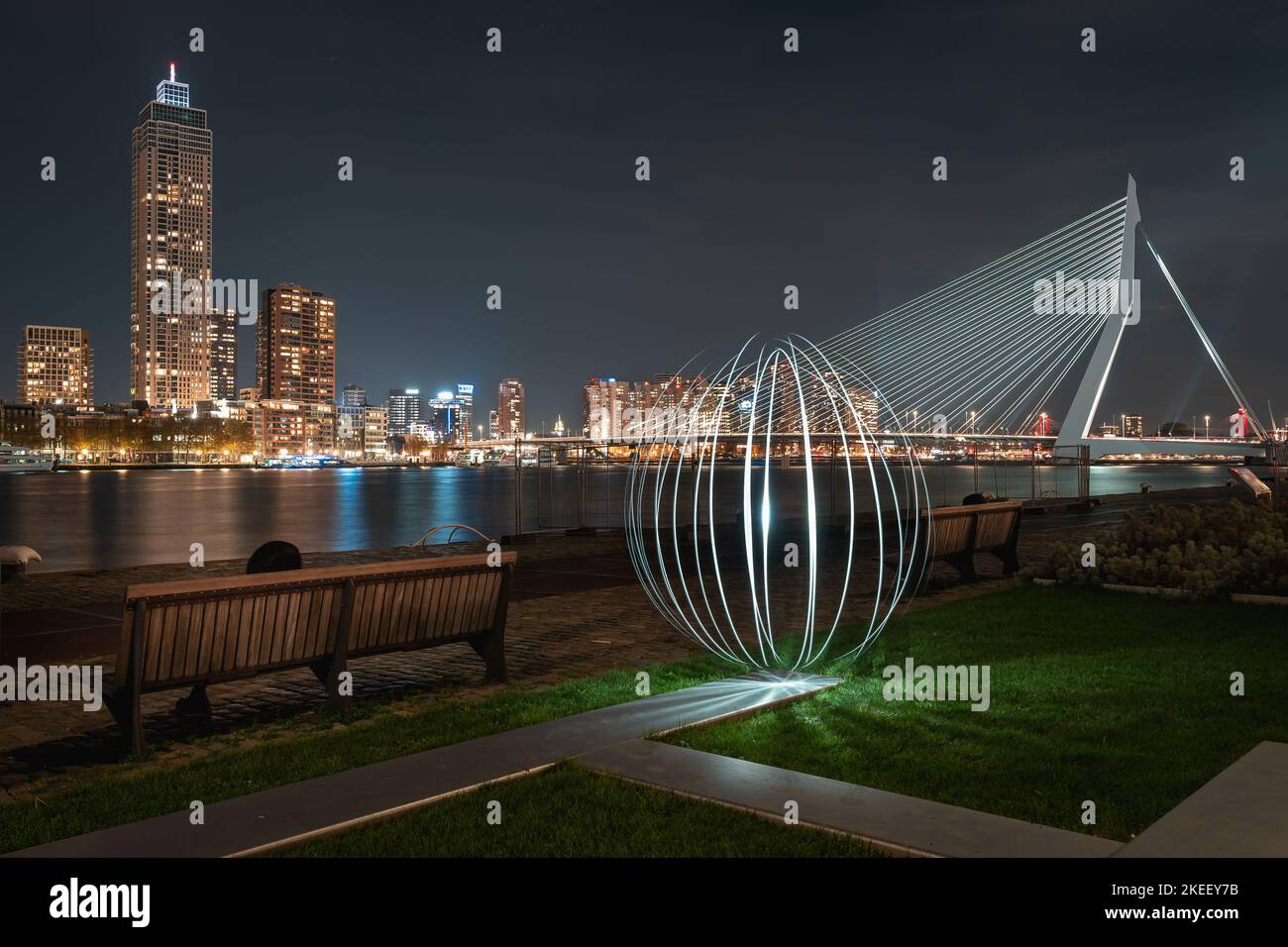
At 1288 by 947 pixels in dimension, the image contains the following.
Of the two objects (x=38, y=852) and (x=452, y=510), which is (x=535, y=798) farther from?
(x=452, y=510)

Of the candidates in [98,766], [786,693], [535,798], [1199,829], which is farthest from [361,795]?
[1199,829]

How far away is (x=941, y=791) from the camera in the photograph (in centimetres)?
493

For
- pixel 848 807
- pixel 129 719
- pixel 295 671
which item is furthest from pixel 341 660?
pixel 848 807

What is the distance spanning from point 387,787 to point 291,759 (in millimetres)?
933

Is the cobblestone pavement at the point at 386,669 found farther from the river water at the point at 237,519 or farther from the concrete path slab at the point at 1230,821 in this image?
the river water at the point at 237,519

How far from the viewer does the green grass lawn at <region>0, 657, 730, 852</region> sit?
4.75 metres

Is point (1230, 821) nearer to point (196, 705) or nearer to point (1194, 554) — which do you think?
point (196, 705)

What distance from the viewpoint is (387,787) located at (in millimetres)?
4977

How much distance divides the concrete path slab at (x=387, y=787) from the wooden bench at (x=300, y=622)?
1.33 metres


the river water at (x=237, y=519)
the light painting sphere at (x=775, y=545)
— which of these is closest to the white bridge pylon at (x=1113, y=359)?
the river water at (x=237, y=519)

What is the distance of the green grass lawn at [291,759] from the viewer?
4.75 metres
